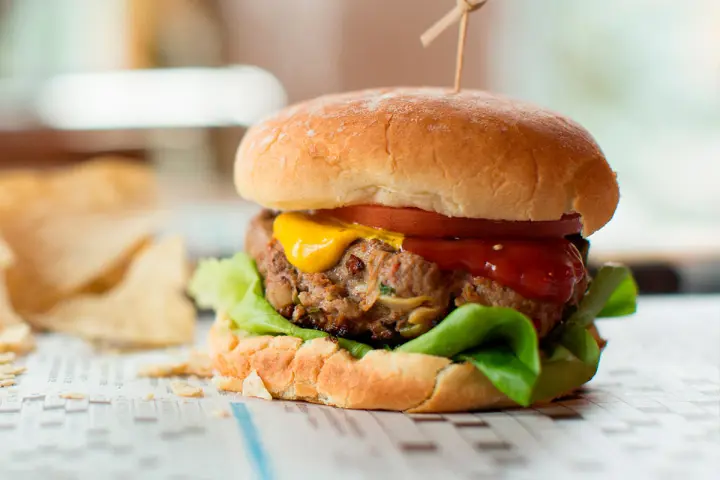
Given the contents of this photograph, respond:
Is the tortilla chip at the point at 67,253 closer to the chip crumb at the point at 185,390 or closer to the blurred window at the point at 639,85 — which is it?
the chip crumb at the point at 185,390

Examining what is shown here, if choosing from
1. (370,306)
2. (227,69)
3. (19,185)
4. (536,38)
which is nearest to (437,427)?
(370,306)

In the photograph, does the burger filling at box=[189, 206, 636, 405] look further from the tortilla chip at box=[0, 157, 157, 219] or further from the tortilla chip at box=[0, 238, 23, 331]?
the tortilla chip at box=[0, 157, 157, 219]

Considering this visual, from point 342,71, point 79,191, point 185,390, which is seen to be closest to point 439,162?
point 185,390

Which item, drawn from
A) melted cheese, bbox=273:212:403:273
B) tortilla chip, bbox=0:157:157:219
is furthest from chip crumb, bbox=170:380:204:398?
tortilla chip, bbox=0:157:157:219

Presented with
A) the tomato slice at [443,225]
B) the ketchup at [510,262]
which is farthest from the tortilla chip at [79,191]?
the ketchup at [510,262]

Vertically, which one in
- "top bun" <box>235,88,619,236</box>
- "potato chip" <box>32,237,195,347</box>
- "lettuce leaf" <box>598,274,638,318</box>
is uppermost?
"top bun" <box>235,88,619,236</box>

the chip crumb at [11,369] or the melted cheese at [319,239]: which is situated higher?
the melted cheese at [319,239]
